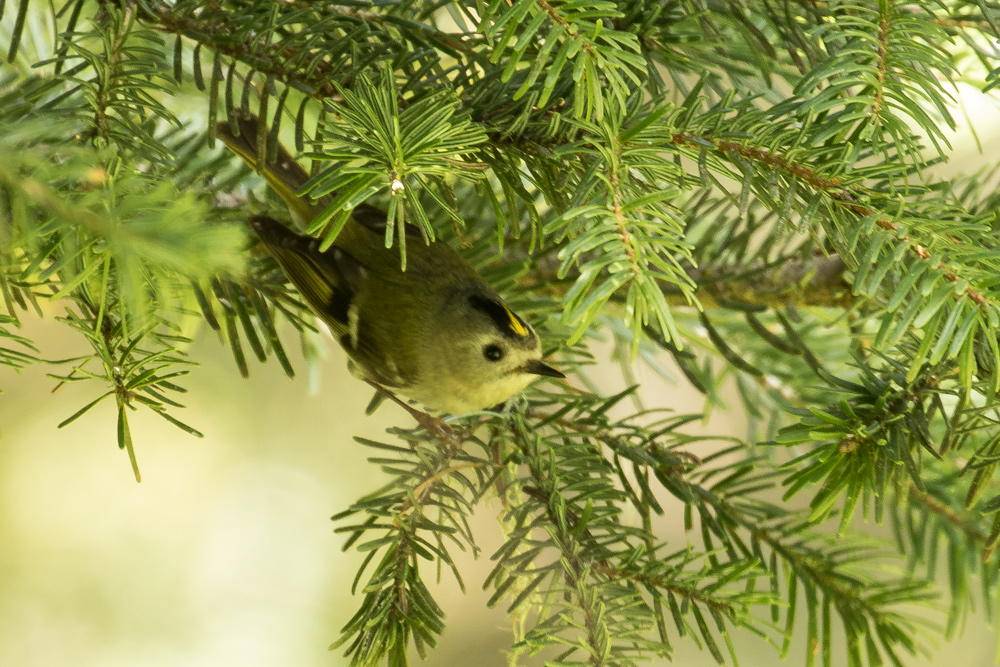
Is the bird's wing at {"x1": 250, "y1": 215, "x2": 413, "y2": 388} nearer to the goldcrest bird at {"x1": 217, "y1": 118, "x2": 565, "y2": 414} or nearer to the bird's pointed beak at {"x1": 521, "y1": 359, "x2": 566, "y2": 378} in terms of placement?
the goldcrest bird at {"x1": 217, "y1": 118, "x2": 565, "y2": 414}

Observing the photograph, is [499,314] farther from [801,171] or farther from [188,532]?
[188,532]

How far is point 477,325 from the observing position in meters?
1.11

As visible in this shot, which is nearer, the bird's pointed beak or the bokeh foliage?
the bokeh foliage

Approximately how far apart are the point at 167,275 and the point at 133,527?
115 cm

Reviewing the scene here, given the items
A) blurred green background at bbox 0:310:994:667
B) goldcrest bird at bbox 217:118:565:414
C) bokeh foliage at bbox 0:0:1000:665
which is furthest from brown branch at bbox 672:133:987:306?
blurred green background at bbox 0:310:994:667

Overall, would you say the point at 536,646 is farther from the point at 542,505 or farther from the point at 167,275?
the point at 167,275

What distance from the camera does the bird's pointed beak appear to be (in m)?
0.90

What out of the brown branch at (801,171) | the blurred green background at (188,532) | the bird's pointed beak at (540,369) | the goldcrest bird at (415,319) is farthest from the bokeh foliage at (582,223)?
the blurred green background at (188,532)

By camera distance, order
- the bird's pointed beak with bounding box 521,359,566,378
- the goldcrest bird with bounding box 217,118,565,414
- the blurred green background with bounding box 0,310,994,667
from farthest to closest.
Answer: the blurred green background with bounding box 0,310,994,667 → the goldcrest bird with bounding box 217,118,565,414 → the bird's pointed beak with bounding box 521,359,566,378

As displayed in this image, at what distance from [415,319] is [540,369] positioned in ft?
1.11

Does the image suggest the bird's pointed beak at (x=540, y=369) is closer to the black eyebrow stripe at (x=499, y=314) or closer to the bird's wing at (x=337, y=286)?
the black eyebrow stripe at (x=499, y=314)

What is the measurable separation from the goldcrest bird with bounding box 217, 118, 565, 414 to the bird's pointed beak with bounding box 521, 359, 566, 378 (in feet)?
0.14

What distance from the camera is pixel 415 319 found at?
121cm

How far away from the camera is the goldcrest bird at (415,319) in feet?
3.47
